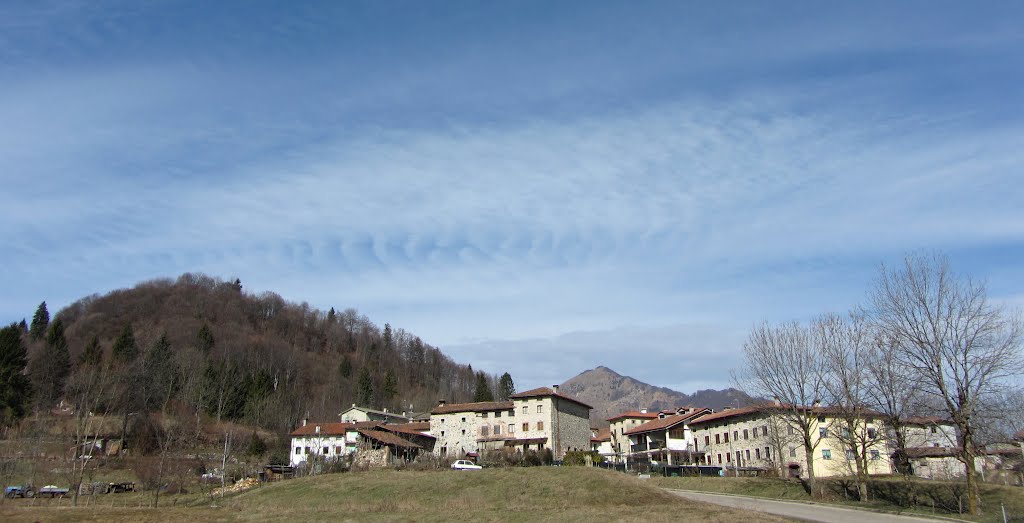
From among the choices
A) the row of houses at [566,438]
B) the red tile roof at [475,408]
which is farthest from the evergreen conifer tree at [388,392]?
the red tile roof at [475,408]

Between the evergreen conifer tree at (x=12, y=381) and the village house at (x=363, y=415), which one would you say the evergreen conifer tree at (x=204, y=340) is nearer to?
→ the evergreen conifer tree at (x=12, y=381)

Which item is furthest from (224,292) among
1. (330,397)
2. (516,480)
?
(516,480)

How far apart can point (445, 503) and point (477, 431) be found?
1875 inches

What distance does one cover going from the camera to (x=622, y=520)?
33.2 metres

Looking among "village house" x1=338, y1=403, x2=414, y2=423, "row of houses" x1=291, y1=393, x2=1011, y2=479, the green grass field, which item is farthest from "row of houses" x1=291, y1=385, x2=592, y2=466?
the green grass field

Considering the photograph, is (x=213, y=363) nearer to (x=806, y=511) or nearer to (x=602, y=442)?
(x=602, y=442)

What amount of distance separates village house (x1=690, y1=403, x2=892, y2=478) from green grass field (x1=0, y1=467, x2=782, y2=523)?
21.2 metres

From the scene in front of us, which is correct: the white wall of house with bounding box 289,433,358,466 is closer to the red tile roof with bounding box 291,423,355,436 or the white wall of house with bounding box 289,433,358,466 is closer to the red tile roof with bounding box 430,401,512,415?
the red tile roof with bounding box 291,423,355,436

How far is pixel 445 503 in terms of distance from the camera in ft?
143

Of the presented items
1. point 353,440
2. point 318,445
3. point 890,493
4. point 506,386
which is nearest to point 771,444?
point 890,493

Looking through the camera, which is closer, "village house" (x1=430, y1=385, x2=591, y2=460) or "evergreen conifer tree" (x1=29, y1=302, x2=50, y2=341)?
"village house" (x1=430, y1=385, x2=591, y2=460)

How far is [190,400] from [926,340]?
98317 mm

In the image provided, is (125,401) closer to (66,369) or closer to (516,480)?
(66,369)

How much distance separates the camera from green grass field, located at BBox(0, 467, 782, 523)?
36.8m
